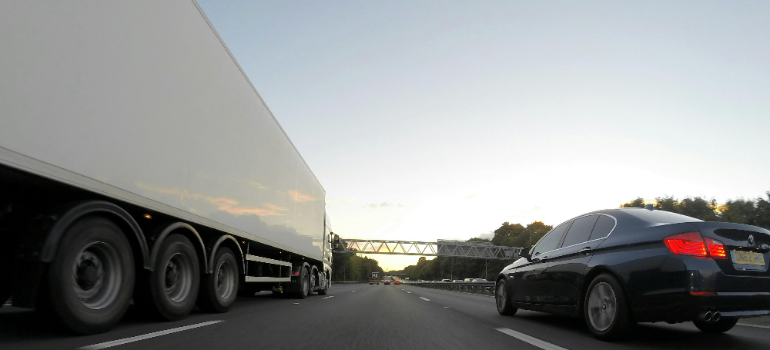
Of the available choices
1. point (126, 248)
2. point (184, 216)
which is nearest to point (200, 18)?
point (184, 216)

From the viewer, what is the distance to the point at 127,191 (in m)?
5.37

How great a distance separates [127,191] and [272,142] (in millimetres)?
5537

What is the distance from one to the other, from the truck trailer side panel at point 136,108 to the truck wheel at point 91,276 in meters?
0.41

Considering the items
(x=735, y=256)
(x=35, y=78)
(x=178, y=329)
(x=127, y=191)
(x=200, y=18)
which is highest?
(x=200, y=18)

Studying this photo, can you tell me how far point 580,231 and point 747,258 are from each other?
2.17 m

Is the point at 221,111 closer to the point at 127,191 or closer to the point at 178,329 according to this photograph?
the point at 127,191

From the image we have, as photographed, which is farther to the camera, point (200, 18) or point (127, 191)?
point (200, 18)

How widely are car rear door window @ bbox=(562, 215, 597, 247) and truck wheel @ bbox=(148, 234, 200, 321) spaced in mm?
5333

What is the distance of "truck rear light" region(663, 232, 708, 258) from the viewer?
16.6 feet

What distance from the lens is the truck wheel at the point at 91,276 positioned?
14.9 ft

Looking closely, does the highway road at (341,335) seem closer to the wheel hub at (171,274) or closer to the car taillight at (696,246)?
the wheel hub at (171,274)

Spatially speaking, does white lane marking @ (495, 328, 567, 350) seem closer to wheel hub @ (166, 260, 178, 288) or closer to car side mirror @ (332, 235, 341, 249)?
wheel hub @ (166, 260, 178, 288)

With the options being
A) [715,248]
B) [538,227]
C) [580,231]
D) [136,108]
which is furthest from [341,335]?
[538,227]

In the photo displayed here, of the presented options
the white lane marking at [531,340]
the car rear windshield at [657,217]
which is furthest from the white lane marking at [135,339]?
the car rear windshield at [657,217]
